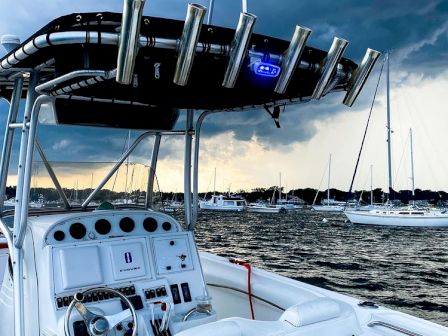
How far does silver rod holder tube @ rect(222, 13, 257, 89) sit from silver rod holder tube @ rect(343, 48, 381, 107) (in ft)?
3.26

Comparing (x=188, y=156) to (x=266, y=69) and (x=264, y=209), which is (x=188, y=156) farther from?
(x=264, y=209)

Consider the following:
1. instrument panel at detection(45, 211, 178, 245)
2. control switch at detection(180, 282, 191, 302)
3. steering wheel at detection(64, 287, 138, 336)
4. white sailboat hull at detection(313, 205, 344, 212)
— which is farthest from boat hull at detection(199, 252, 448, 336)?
white sailboat hull at detection(313, 205, 344, 212)

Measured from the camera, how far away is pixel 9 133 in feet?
12.9

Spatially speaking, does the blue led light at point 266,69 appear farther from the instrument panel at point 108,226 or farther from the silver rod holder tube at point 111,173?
the silver rod holder tube at point 111,173

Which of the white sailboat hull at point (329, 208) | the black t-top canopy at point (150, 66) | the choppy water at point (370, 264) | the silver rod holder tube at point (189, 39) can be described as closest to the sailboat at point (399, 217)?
the choppy water at point (370, 264)

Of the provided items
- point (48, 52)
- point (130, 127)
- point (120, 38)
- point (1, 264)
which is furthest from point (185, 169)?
point (1, 264)

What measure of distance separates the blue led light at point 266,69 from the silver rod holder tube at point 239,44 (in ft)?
0.78

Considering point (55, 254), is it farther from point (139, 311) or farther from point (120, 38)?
point (120, 38)

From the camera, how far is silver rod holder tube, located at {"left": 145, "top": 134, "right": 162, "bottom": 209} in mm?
4711

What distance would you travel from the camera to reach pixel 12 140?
3.96 m

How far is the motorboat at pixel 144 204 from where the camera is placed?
2.74 m

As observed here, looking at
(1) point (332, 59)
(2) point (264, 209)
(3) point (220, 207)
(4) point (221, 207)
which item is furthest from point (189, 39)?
(2) point (264, 209)

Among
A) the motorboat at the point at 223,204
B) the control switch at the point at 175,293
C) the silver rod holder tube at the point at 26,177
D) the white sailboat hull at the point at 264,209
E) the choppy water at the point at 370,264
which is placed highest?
the silver rod holder tube at the point at 26,177

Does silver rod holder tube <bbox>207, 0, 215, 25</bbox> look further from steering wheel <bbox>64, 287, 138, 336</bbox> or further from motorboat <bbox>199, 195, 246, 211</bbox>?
motorboat <bbox>199, 195, 246, 211</bbox>
